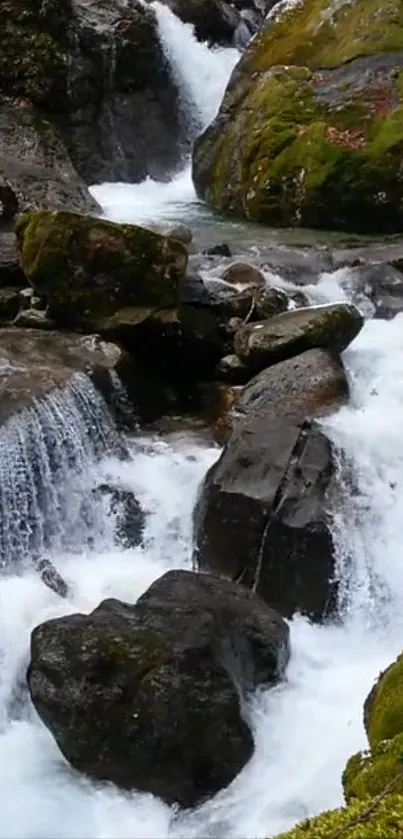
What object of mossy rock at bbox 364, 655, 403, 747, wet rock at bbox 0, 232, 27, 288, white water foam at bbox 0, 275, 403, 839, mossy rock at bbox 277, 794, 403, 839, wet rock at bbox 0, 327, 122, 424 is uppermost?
wet rock at bbox 0, 232, 27, 288

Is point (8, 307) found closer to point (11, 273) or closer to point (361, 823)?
point (11, 273)

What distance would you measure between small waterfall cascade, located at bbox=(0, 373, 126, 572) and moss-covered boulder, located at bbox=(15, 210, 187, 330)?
1.42m

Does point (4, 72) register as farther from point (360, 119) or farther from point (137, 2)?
point (360, 119)

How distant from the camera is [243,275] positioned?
1343 cm

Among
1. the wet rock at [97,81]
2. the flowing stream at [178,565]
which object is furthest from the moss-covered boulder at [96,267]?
the wet rock at [97,81]

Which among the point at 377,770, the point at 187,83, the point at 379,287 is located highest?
the point at 187,83

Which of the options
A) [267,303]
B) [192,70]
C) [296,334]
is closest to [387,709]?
[296,334]

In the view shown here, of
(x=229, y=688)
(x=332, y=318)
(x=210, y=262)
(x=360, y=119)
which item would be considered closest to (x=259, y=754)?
(x=229, y=688)

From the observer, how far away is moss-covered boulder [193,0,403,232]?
16.7 m

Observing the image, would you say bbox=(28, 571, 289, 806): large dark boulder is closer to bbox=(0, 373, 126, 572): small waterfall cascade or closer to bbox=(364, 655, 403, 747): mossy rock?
bbox=(364, 655, 403, 747): mossy rock

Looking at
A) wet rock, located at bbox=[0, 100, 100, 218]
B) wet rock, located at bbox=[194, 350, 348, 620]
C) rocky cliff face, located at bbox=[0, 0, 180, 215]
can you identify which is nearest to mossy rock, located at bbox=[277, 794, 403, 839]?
wet rock, located at bbox=[194, 350, 348, 620]

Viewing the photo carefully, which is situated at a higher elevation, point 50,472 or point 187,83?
point 187,83

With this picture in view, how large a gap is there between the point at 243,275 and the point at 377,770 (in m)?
9.73

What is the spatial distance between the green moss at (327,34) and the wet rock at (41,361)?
9.31m
